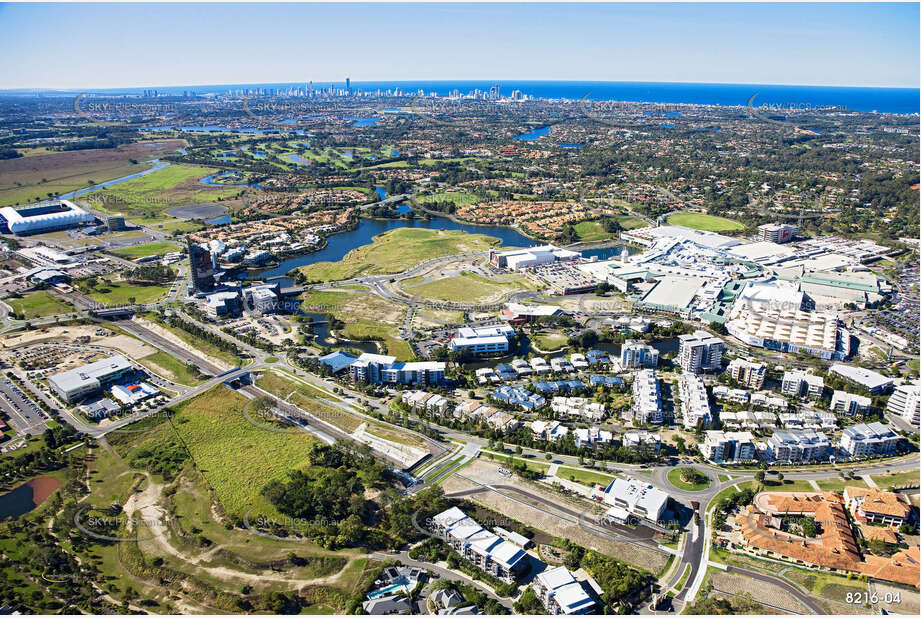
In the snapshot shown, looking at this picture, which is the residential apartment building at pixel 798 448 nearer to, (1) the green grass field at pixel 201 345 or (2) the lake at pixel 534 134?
(1) the green grass field at pixel 201 345

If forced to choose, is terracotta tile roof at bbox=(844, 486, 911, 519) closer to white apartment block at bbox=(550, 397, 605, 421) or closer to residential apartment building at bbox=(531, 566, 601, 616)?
white apartment block at bbox=(550, 397, 605, 421)

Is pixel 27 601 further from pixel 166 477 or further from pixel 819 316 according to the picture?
pixel 819 316

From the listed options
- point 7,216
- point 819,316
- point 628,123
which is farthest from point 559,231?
point 628,123

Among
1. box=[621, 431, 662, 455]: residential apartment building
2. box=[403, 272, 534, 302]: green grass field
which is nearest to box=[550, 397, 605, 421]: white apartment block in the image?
box=[621, 431, 662, 455]: residential apartment building

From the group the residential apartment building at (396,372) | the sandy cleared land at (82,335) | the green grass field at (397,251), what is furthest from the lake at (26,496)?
the green grass field at (397,251)

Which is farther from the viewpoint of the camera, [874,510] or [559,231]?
[559,231]

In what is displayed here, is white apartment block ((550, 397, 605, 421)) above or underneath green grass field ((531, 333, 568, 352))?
underneath

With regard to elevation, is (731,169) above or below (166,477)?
above
